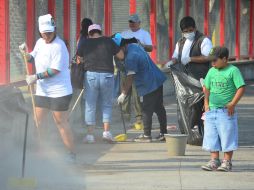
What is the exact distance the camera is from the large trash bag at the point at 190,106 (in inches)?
477

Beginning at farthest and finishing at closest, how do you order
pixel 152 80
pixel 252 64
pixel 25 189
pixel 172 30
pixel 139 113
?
pixel 252 64 → pixel 172 30 → pixel 139 113 → pixel 152 80 → pixel 25 189

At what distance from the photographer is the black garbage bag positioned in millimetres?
9258

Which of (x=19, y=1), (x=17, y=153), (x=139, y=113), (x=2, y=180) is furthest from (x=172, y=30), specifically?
(x=2, y=180)

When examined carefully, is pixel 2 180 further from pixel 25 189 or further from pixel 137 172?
pixel 137 172

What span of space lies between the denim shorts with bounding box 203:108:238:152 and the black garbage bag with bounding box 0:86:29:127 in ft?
6.74

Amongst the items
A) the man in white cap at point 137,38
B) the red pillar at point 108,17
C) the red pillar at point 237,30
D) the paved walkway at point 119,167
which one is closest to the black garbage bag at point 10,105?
the paved walkway at point 119,167

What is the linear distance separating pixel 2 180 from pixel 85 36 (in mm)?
4540

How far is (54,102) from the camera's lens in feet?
33.2

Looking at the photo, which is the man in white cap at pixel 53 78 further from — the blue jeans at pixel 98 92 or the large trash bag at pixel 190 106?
the large trash bag at pixel 190 106

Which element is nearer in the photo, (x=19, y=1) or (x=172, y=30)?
(x=19, y=1)

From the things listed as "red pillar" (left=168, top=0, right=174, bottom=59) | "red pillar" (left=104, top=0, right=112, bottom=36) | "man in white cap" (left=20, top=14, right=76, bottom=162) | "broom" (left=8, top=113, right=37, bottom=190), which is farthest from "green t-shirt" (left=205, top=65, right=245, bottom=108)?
"red pillar" (left=168, top=0, right=174, bottom=59)

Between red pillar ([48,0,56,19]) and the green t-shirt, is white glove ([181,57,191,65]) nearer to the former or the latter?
the green t-shirt

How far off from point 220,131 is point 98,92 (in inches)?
110

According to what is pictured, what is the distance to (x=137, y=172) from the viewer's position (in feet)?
32.1
